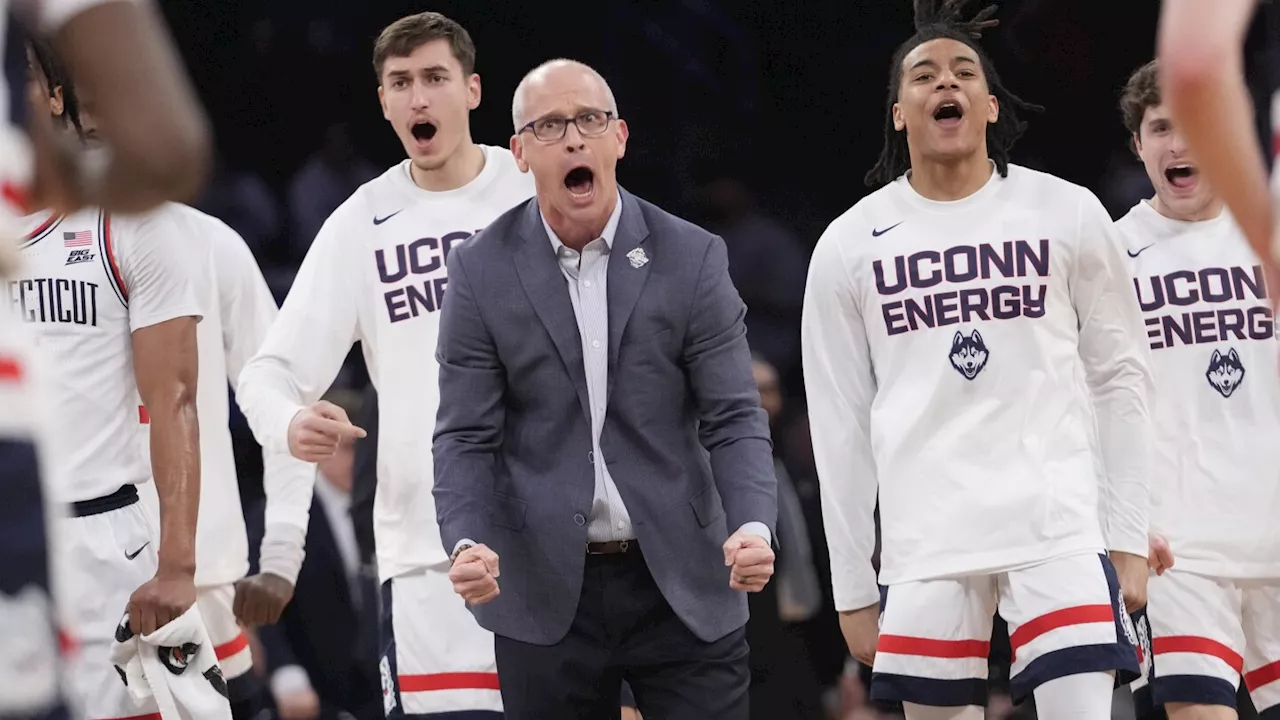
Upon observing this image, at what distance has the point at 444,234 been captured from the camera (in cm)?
550

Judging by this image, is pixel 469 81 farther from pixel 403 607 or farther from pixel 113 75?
pixel 113 75

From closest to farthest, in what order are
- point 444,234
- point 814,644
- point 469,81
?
1. point 444,234
2. point 469,81
3. point 814,644

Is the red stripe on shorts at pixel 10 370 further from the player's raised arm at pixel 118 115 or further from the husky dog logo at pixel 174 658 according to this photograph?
the husky dog logo at pixel 174 658

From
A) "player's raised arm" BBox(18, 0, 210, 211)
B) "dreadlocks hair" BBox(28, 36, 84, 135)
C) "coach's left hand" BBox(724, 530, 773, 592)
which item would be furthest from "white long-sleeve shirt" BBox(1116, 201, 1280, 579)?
"player's raised arm" BBox(18, 0, 210, 211)

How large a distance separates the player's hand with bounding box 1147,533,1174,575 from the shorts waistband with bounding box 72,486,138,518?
2.86 meters

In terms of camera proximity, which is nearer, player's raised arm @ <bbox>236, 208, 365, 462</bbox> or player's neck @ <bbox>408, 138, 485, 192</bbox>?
player's raised arm @ <bbox>236, 208, 365, 462</bbox>

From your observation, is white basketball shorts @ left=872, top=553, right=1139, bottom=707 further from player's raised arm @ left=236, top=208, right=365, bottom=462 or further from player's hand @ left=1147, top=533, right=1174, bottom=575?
player's raised arm @ left=236, top=208, right=365, bottom=462

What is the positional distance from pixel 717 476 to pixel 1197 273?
6.61 ft

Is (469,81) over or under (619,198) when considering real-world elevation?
over

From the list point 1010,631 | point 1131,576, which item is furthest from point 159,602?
point 1131,576

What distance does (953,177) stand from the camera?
17.0 ft

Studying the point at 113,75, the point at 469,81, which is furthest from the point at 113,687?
the point at 113,75

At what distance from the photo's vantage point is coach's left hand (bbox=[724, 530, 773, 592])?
4082mm

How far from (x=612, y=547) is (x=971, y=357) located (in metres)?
1.15
